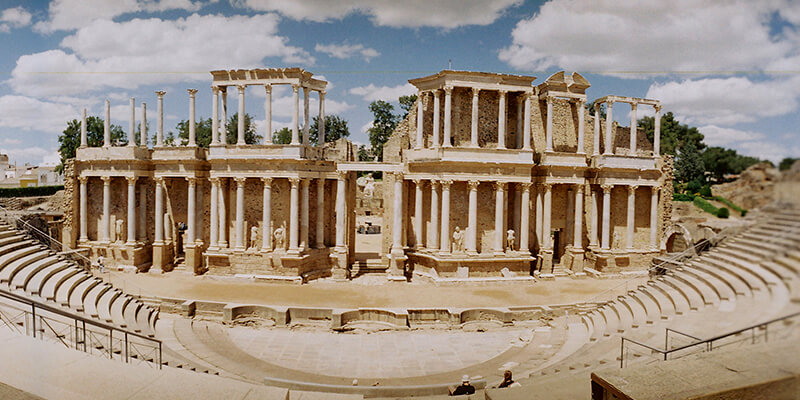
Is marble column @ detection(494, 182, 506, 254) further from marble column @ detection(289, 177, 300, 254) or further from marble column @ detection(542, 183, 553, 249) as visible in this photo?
marble column @ detection(289, 177, 300, 254)

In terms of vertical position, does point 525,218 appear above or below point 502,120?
below

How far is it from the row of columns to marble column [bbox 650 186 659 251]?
30.4 feet

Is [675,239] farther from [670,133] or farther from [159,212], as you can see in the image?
[159,212]

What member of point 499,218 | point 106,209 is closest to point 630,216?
point 499,218

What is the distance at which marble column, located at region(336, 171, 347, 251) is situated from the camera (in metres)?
28.0

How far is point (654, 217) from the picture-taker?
3048 cm

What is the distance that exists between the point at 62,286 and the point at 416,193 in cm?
1789

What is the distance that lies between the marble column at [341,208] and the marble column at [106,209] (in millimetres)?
14943

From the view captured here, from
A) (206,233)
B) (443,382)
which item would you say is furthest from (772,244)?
(206,233)

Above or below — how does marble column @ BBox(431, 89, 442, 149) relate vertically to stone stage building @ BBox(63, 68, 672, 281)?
above

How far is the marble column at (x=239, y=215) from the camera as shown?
1099 inches

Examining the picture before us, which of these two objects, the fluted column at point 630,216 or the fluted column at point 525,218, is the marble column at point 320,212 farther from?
the fluted column at point 630,216

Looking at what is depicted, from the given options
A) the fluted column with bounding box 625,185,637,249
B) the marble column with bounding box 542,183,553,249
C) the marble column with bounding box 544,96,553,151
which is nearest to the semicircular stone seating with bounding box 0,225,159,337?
the marble column with bounding box 542,183,553,249

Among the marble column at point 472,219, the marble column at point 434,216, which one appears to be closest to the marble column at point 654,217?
the marble column at point 472,219
